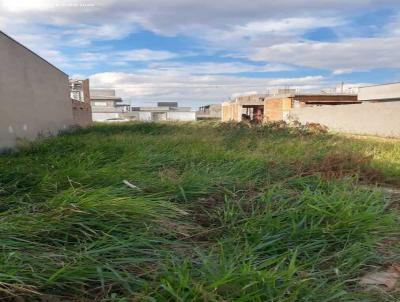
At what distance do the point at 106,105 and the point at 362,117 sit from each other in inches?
1977

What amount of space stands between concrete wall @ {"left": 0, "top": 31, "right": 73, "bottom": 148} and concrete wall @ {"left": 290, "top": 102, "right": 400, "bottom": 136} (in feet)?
50.2

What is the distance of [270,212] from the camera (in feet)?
9.52

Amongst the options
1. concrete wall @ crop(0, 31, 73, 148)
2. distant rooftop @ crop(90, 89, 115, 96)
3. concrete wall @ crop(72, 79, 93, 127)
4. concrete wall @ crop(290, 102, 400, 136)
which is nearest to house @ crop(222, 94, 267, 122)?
concrete wall @ crop(290, 102, 400, 136)

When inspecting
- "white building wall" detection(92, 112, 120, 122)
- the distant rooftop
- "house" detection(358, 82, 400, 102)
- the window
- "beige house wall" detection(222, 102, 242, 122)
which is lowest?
"white building wall" detection(92, 112, 120, 122)

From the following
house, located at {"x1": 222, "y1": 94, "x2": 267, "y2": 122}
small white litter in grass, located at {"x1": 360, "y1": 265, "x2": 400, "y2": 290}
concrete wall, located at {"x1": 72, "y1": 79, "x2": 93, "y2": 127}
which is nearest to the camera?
small white litter in grass, located at {"x1": 360, "y1": 265, "x2": 400, "y2": 290}

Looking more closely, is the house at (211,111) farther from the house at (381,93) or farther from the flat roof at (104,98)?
the house at (381,93)

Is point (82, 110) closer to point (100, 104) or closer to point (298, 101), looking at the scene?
point (298, 101)

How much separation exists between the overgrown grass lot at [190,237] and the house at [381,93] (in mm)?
22594

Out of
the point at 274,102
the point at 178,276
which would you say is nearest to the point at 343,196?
the point at 178,276

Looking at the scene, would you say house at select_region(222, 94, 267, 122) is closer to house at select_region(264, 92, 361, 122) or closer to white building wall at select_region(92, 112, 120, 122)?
house at select_region(264, 92, 361, 122)

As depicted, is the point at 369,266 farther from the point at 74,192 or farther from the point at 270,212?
the point at 74,192

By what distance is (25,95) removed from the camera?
10398mm

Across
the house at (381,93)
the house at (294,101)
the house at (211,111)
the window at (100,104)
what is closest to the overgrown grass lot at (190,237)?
the house at (381,93)

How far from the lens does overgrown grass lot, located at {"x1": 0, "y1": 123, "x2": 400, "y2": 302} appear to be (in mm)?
1852
